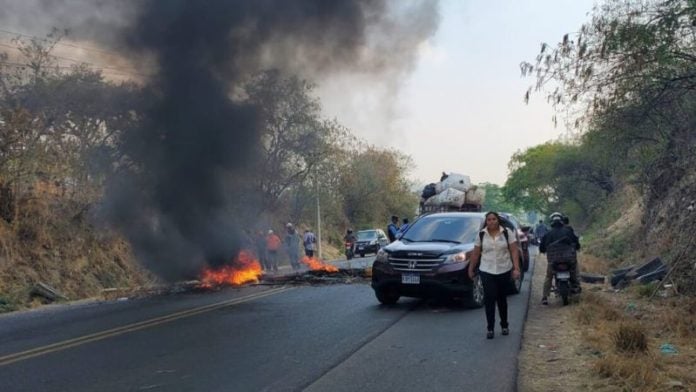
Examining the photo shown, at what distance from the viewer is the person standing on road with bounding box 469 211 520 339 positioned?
8195mm

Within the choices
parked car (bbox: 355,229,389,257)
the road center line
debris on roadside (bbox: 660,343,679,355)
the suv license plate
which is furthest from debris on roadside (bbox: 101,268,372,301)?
parked car (bbox: 355,229,389,257)

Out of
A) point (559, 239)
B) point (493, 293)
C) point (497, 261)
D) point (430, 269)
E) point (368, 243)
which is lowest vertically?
point (493, 293)

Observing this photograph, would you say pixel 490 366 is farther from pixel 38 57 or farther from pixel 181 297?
pixel 38 57

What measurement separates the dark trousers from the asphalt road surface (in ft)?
0.81

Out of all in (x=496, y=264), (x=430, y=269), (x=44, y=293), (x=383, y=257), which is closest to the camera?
(x=496, y=264)

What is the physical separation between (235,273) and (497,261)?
10195 millimetres

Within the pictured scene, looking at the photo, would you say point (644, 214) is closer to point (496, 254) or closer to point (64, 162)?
point (496, 254)

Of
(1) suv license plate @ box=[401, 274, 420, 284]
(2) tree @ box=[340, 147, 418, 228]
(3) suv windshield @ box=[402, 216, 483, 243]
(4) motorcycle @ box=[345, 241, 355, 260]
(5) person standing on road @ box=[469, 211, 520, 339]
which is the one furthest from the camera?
(2) tree @ box=[340, 147, 418, 228]

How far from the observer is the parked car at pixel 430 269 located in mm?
10258

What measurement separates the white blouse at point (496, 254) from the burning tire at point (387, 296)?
9.03ft

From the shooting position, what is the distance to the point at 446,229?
38.0 ft

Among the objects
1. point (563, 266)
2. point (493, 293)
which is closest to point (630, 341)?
point (493, 293)

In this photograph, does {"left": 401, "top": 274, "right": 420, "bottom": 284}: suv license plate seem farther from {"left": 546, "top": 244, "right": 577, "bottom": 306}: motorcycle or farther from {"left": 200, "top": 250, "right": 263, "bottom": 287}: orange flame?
{"left": 200, "top": 250, "right": 263, "bottom": 287}: orange flame

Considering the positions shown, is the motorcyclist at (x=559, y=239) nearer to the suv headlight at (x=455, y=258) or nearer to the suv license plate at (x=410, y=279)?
the suv headlight at (x=455, y=258)
